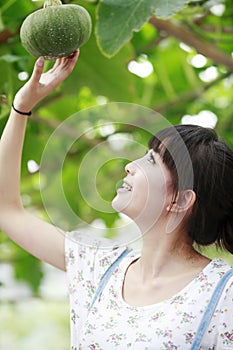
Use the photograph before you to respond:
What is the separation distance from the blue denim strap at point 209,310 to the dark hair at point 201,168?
0.29ft

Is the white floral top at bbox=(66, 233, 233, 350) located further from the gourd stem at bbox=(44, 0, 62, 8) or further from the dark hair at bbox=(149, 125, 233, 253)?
the gourd stem at bbox=(44, 0, 62, 8)

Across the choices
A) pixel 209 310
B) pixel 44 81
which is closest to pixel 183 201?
pixel 209 310

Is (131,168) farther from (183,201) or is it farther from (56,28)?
(56,28)

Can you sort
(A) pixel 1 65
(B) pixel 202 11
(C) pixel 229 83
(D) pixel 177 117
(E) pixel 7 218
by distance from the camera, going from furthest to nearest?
(C) pixel 229 83
(D) pixel 177 117
(B) pixel 202 11
(A) pixel 1 65
(E) pixel 7 218

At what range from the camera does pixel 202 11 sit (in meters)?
1.69

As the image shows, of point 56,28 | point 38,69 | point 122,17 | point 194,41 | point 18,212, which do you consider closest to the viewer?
point 56,28

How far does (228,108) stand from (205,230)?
1084mm

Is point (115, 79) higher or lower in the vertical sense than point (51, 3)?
lower

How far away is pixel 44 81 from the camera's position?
4.23 ft

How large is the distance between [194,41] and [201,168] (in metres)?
0.48

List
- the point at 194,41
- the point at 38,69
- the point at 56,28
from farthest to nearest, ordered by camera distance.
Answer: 1. the point at 194,41
2. the point at 38,69
3. the point at 56,28

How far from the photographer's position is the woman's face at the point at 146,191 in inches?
48.7

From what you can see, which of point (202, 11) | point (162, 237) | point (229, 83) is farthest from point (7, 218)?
point (229, 83)

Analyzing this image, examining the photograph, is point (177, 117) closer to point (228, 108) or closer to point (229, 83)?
point (228, 108)
